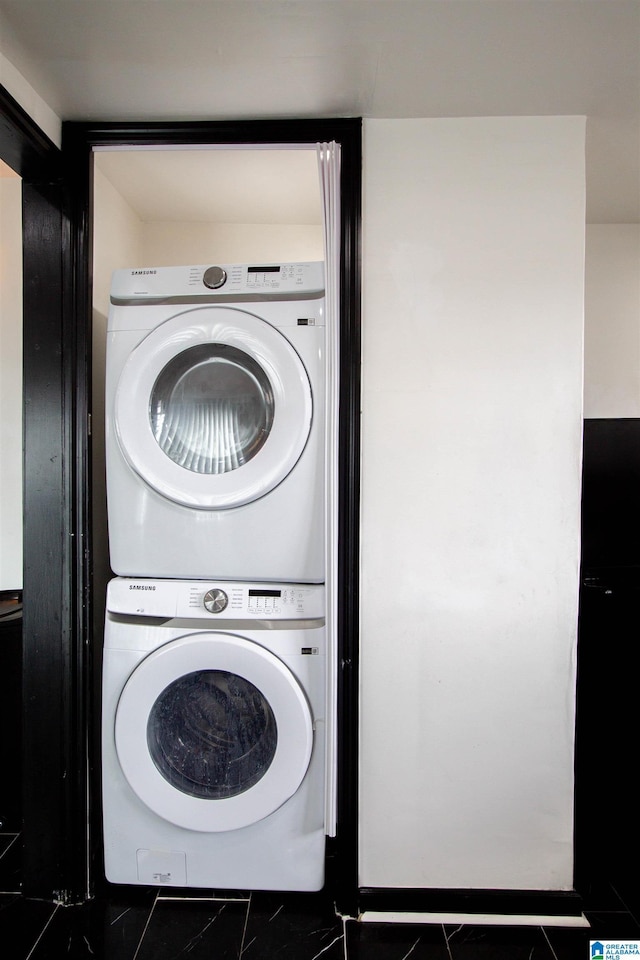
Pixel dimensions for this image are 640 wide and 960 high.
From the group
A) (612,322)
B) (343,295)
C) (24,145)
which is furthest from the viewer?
(612,322)

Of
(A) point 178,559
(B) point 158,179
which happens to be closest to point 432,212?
(B) point 158,179

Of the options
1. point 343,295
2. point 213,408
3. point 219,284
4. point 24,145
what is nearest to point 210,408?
point 213,408

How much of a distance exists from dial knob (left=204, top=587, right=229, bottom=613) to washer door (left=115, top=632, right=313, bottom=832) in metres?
0.08

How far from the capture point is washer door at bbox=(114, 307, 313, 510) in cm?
167

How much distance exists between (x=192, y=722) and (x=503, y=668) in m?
0.95

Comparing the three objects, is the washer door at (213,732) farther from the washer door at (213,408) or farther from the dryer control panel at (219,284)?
the dryer control panel at (219,284)

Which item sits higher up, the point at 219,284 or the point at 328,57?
the point at 328,57

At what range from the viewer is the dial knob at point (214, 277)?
5.67 feet

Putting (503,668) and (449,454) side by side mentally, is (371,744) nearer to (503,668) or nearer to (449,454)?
(503,668)

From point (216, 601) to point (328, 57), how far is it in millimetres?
1471

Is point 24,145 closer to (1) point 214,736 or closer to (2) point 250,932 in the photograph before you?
(1) point 214,736

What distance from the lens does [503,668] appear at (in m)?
1.71

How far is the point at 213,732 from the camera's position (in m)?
1.72

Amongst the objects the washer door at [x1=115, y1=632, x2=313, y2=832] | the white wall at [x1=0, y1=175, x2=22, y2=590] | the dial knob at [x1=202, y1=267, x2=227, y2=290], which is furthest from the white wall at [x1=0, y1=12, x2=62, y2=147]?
the washer door at [x1=115, y1=632, x2=313, y2=832]
